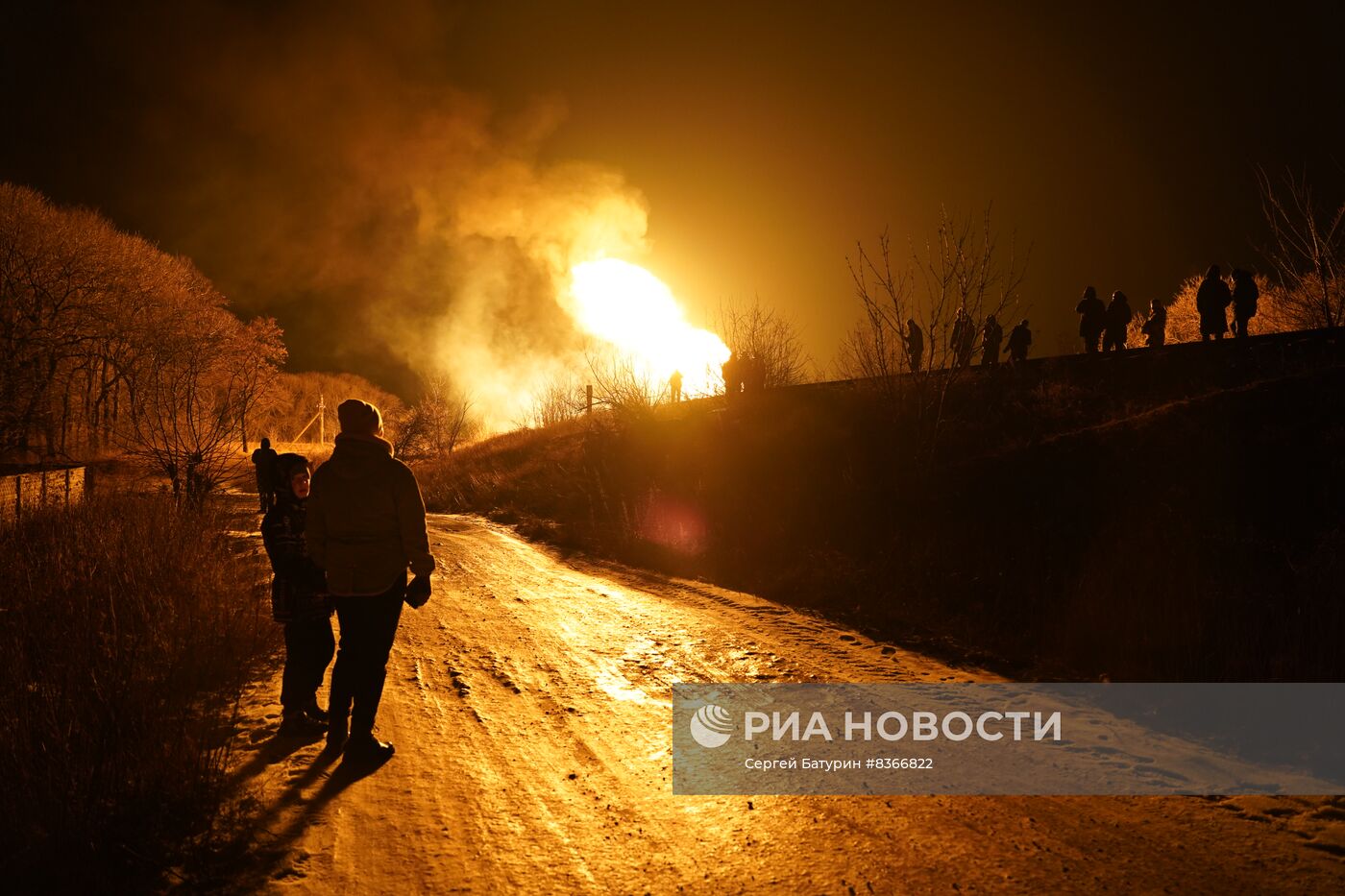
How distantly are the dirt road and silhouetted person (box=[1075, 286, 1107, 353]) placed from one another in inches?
684

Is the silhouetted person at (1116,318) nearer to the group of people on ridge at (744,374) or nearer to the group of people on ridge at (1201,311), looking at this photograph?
the group of people on ridge at (1201,311)

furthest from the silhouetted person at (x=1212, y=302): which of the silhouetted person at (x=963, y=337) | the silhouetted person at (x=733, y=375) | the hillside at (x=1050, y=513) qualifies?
the silhouetted person at (x=733, y=375)

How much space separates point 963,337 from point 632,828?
11.1 metres

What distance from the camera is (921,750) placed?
4887 millimetres

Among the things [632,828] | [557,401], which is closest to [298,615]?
[632,828]

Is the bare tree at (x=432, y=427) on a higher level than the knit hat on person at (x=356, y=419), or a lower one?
higher

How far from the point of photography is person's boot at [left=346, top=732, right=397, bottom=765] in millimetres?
4484

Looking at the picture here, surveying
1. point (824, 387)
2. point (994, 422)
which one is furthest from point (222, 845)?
point (824, 387)

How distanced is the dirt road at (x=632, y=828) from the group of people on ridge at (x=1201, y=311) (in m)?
14.5

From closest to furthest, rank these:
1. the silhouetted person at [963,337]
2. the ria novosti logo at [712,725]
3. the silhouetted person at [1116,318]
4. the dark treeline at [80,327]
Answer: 1. the ria novosti logo at [712,725]
2. the silhouetted person at [963,337]
3. the silhouetted person at [1116,318]
4. the dark treeline at [80,327]

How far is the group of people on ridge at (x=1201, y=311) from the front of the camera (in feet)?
54.4

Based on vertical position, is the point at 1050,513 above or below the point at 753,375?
below

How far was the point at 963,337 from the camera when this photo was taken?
12.7 meters

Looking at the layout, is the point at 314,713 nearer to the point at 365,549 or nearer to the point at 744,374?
the point at 365,549
